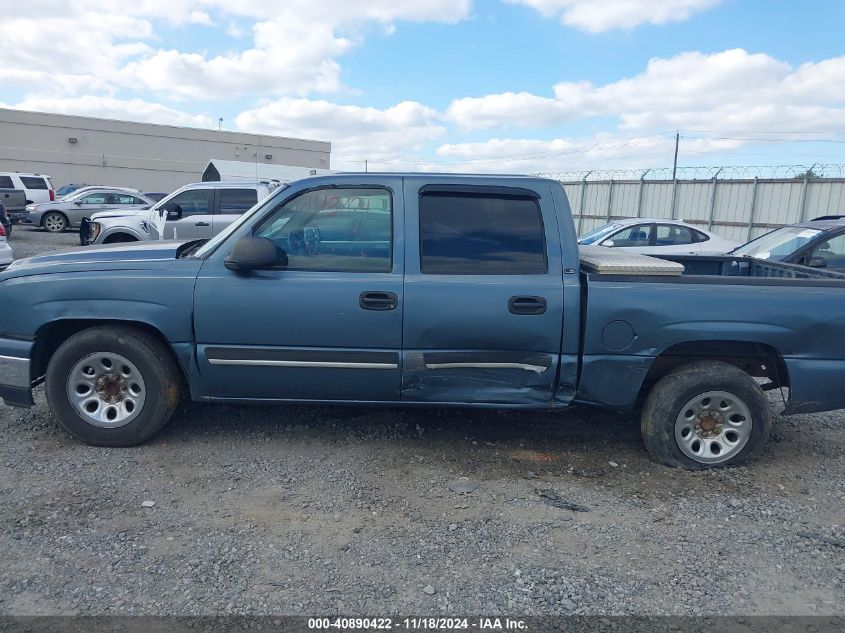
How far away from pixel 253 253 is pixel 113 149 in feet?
151

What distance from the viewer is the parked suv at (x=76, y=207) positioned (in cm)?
2320

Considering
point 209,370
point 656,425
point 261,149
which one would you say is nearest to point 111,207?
point 209,370

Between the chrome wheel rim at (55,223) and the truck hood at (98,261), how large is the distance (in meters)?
20.9

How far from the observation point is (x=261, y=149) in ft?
164

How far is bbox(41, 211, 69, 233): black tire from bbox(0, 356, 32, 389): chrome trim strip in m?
21.2

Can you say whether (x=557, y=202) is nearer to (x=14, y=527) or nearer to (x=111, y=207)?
(x=14, y=527)

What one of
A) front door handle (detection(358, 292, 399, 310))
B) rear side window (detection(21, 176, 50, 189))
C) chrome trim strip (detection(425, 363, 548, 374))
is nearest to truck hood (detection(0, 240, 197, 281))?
front door handle (detection(358, 292, 399, 310))

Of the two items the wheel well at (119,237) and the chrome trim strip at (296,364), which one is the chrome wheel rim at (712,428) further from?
the wheel well at (119,237)

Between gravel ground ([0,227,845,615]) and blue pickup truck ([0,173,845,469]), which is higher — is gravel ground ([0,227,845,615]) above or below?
below

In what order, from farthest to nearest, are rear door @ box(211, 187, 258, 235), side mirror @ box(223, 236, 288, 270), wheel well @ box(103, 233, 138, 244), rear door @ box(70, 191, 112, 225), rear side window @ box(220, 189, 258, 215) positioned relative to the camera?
1. rear door @ box(70, 191, 112, 225)
2. wheel well @ box(103, 233, 138, 244)
3. rear side window @ box(220, 189, 258, 215)
4. rear door @ box(211, 187, 258, 235)
5. side mirror @ box(223, 236, 288, 270)

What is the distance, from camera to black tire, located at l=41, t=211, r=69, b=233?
76.2 ft

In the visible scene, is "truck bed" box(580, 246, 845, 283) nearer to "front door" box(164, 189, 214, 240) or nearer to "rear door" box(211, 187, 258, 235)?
"rear door" box(211, 187, 258, 235)

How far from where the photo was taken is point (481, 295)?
438cm

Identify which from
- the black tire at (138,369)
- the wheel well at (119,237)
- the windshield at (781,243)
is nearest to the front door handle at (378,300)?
the black tire at (138,369)
